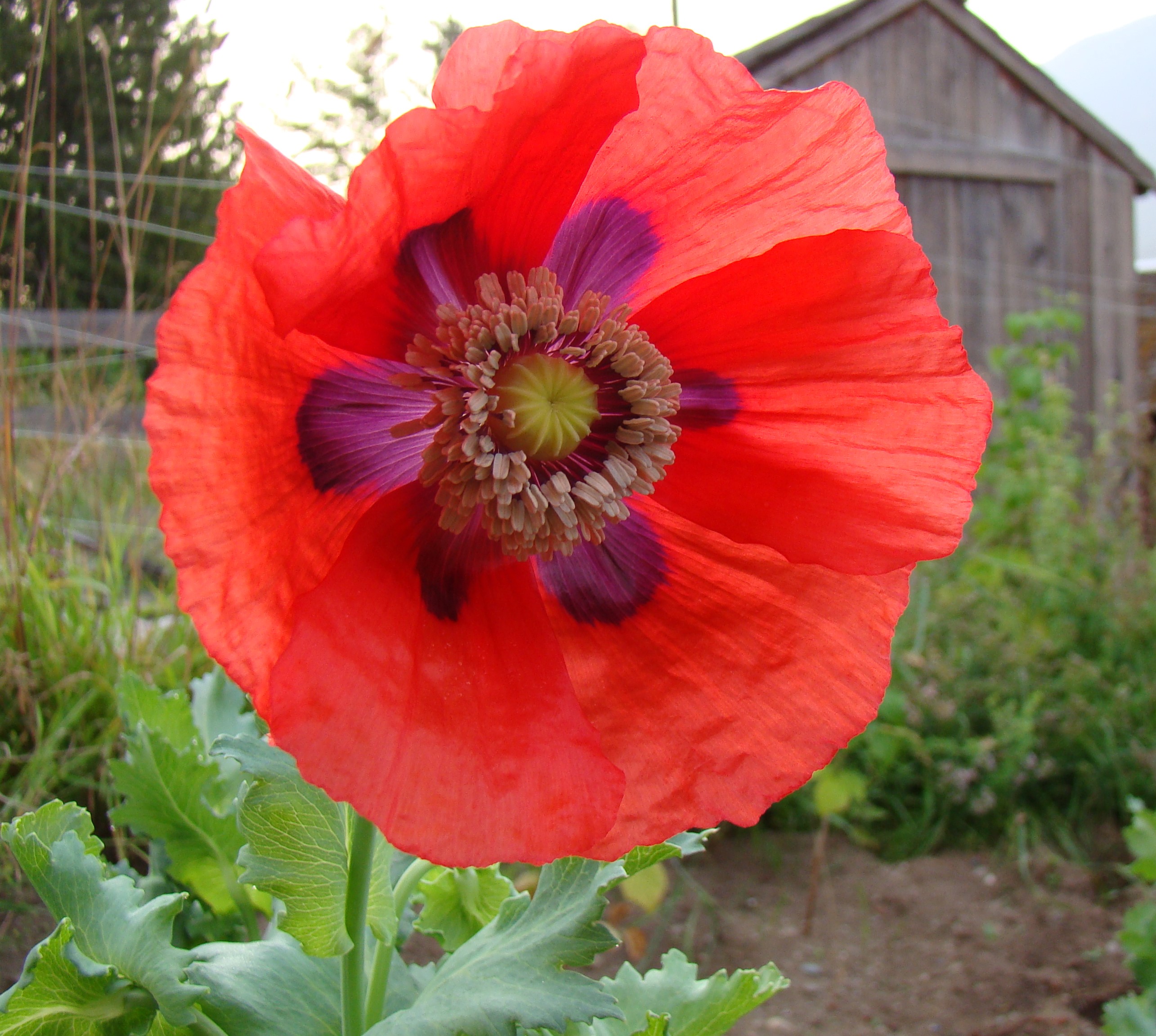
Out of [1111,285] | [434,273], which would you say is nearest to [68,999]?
[434,273]

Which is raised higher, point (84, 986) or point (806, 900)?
point (84, 986)

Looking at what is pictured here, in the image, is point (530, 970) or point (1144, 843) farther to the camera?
point (1144, 843)

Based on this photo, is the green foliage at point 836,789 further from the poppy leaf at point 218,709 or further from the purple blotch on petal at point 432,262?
the purple blotch on petal at point 432,262

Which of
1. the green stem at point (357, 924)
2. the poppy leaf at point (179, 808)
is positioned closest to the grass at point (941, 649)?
the poppy leaf at point (179, 808)

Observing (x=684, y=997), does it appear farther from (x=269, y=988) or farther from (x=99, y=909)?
(x=99, y=909)

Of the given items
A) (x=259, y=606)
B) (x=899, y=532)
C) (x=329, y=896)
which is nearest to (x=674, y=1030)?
(x=329, y=896)

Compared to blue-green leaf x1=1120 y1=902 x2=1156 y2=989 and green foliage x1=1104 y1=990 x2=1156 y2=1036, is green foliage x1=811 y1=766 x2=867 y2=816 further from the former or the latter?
green foliage x1=1104 y1=990 x2=1156 y2=1036

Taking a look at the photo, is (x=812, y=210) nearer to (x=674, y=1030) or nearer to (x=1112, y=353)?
(x=674, y=1030)
